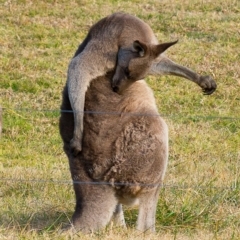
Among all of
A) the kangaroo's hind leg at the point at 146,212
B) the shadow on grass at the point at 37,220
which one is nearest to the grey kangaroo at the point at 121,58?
the kangaroo's hind leg at the point at 146,212

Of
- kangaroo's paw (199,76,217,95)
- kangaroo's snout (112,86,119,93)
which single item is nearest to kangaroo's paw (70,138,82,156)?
kangaroo's snout (112,86,119,93)

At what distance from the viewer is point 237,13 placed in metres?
16.1

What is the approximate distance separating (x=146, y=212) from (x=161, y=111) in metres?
5.41

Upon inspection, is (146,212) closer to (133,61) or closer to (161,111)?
(133,61)

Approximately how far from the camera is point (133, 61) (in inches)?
257

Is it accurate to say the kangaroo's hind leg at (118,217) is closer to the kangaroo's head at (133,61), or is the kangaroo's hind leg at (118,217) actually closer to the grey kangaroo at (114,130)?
the grey kangaroo at (114,130)

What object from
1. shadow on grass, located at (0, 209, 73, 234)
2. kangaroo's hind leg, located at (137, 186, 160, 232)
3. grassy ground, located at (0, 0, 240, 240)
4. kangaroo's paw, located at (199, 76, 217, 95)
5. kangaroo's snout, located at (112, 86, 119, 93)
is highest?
kangaroo's paw, located at (199, 76, 217, 95)

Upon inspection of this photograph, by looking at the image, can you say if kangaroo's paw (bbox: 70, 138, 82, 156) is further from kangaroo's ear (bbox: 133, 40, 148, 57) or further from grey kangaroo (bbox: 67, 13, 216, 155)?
kangaroo's ear (bbox: 133, 40, 148, 57)

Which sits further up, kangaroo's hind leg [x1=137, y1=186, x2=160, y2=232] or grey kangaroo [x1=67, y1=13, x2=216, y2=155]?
grey kangaroo [x1=67, y1=13, x2=216, y2=155]

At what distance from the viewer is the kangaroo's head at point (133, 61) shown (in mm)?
6480

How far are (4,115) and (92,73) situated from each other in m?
4.57

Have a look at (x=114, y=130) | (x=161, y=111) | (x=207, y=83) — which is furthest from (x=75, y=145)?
(x=161, y=111)

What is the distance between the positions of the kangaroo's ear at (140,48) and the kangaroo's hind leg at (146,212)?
3.85 feet

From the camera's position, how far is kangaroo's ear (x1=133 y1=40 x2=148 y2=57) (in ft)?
21.1
